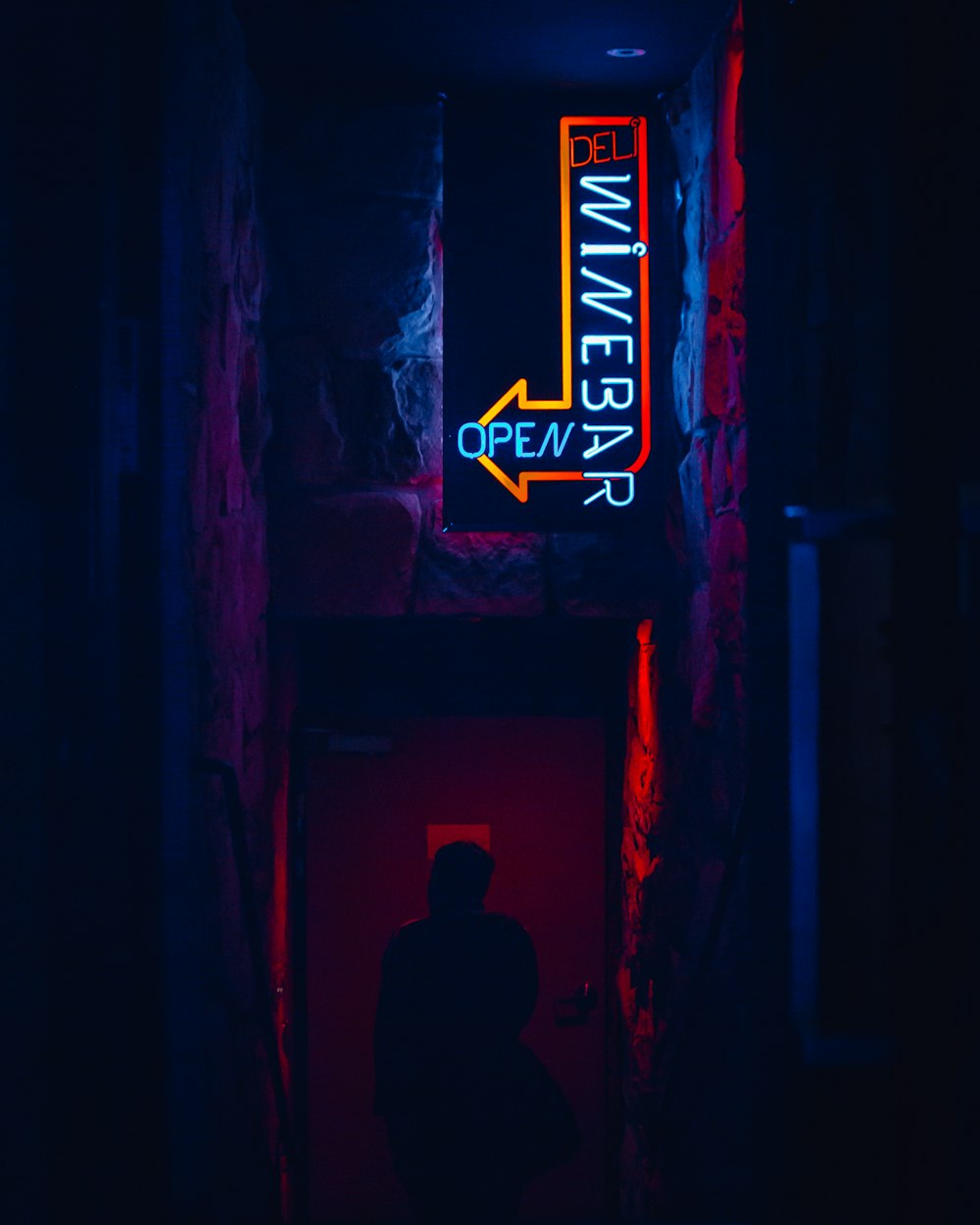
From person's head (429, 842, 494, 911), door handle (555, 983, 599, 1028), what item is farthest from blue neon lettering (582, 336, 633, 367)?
door handle (555, 983, 599, 1028)

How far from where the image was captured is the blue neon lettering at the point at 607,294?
4.01 meters

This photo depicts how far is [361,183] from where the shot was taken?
4.20 metres

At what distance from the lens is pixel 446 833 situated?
4727 mm

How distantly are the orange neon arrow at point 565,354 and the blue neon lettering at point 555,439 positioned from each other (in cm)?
6

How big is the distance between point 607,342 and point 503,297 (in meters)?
0.38

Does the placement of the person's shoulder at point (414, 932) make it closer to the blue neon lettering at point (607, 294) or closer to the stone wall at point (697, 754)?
the stone wall at point (697, 754)

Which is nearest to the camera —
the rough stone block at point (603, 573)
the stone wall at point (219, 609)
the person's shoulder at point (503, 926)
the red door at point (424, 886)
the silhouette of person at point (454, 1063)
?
the stone wall at point (219, 609)

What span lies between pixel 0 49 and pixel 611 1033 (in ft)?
12.9

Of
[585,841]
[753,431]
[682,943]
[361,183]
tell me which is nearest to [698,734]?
[682,943]

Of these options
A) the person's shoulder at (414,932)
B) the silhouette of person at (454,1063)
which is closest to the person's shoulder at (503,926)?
the silhouette of person at (454,1063)

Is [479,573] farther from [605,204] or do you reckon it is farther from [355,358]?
[605,204]

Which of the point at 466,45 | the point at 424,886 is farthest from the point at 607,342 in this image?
the point at 424,886

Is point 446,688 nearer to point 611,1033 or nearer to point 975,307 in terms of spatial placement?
point 611,1033

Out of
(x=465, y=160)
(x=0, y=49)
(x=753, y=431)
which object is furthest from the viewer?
(x=465, y=160)
